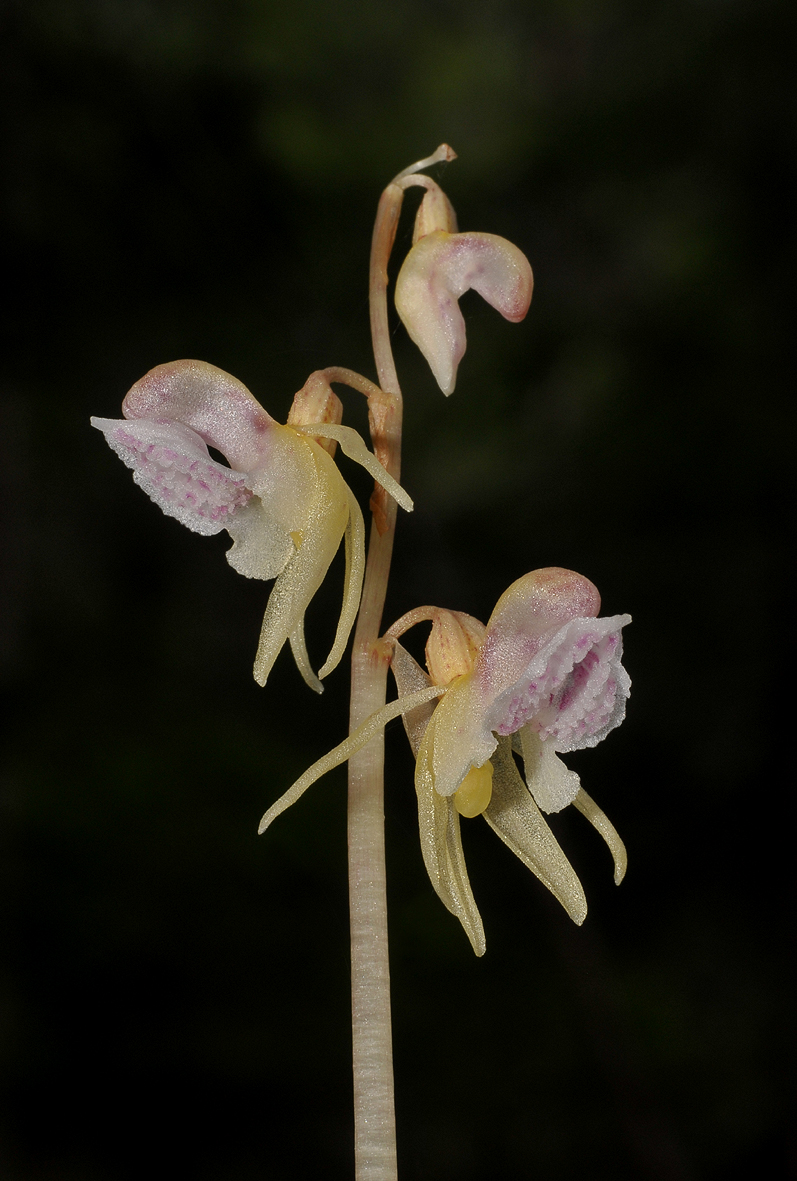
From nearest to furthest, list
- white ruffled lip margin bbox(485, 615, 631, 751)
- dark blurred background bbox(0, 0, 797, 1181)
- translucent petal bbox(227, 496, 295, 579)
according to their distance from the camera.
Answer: white ruffled lip margin bbox(485, 615, 631, 751) → translucent petal bbox(227, 496, 295, 579) → dark blurred background bbox(0, 0, 797, 1181)

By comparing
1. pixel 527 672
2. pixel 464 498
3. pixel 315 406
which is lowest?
pixel 527 672

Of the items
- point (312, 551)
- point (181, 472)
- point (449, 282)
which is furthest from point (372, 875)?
point (449, 282)

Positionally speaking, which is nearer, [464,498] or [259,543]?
[259,543]

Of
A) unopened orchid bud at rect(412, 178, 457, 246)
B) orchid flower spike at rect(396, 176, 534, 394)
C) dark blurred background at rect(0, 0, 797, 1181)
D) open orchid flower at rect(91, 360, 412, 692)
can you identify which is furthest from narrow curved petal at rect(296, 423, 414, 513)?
dark blurred background at rect(0, 0, 797, 1181)

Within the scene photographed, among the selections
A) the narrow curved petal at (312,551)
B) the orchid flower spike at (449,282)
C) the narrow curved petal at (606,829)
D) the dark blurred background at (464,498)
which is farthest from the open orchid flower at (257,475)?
the dark blurred background at (464,498)

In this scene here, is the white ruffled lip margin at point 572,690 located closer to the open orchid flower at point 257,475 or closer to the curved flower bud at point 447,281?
the open orchid flower at point 257,475

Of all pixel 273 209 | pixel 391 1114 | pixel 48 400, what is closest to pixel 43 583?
pixel 48 400

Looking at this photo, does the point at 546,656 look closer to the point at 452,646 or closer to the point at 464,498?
the point at 452,646

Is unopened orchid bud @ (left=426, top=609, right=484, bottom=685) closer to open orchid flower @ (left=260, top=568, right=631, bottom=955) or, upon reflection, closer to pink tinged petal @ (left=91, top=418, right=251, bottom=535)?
open orchid flower @ (left=260, top=568, right=631, bottom=955)
